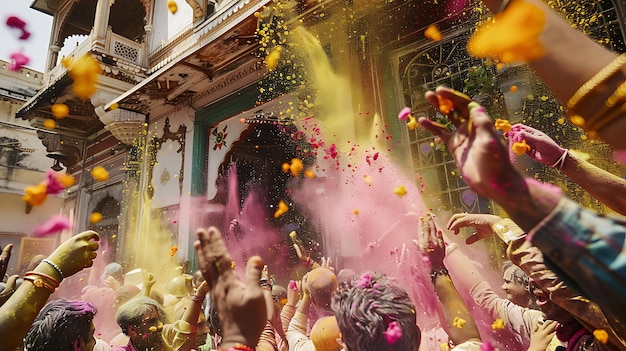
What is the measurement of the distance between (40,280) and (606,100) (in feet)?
8.20

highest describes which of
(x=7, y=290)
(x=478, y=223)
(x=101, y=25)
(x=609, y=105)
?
(x=101, y=25)

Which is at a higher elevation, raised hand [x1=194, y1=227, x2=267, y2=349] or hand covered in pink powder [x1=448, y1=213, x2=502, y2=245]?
hand covered in pink powder [x1=448, y1=213, x2=502, y2=245]

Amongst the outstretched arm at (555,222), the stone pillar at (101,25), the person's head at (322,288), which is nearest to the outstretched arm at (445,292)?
the person's head at (322,288)

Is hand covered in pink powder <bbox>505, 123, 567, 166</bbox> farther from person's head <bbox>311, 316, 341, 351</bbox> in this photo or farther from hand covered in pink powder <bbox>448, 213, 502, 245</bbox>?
person's head <bbox>311, 316, 341, 351</bbox>

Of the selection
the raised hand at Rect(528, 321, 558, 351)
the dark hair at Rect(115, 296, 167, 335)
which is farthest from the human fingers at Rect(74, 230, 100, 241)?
the raised hand at Rect(528, 321, 558, 351)

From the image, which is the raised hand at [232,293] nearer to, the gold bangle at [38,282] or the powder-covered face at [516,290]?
the gold bangle at [38,282]

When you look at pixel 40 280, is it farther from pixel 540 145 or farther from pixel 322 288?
pixel 540 145

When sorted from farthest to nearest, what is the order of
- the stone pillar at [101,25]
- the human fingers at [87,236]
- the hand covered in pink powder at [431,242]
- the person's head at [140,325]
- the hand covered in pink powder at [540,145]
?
the stone pillar at [101,25] < the person's head at [140,325] < the hand covered in pink powder at [431,242] < the hand covered in pink powder at [540,145] < the human fingers at [87,236]

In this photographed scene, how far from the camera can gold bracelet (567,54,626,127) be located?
1092mm

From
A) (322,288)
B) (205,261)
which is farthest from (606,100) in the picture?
(322,288)

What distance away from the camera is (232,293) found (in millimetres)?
1311

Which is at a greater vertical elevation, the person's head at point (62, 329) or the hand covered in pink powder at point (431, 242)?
the hand covered in pink powder at point (431, 242)

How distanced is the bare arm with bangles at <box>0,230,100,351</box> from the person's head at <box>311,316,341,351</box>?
Answer: 144 cm

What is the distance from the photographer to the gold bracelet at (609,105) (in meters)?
1.07
